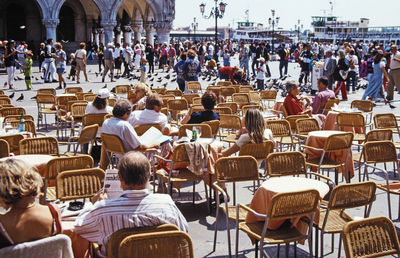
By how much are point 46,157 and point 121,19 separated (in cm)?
3822

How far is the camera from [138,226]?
153 inches

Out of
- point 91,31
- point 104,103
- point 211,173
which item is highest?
point 91,31

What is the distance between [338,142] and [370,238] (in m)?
3.58

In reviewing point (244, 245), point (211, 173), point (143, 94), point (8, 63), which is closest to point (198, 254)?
point (244, 245)

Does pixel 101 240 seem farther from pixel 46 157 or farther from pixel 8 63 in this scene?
pixel 8 63

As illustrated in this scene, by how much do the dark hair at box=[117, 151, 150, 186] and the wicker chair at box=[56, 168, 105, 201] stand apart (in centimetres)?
118

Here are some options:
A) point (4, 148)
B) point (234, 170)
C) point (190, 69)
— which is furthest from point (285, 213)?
point (190, 69)

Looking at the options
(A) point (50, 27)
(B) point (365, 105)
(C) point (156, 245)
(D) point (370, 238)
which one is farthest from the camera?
(A) point (50, 27)

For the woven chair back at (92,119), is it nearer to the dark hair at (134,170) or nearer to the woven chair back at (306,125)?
the woven chair back at (306,125)

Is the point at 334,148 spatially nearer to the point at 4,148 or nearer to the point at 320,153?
the point at 320,153

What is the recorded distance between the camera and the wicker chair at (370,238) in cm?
381

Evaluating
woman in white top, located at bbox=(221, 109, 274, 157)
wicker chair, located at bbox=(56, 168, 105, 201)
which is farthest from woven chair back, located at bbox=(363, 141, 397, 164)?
wicker chair, located at bbox=(56, 168, 105, 201)

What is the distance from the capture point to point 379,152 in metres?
6.69

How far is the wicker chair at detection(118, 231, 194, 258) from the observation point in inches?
137
